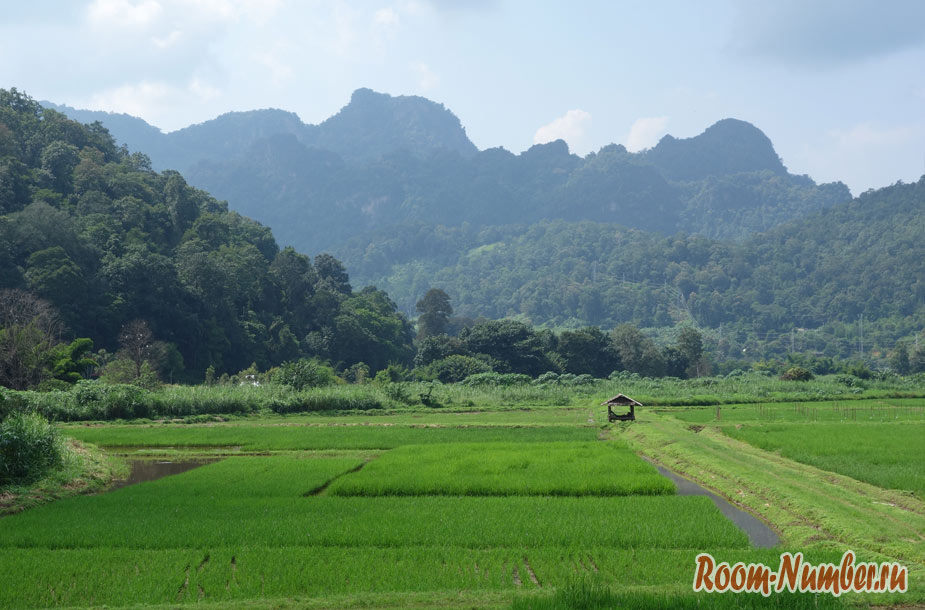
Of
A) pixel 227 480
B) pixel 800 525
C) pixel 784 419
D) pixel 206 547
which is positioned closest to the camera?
pixel 206 547

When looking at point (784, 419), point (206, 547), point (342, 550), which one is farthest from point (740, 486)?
point (784, 419)

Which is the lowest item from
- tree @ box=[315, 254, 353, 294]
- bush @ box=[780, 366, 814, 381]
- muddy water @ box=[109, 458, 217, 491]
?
bush @ box=[780, 366, 814, 381]

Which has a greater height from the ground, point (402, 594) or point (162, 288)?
point (162, 288)

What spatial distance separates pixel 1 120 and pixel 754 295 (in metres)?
116

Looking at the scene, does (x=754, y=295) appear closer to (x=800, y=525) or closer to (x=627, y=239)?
(x=627, y=239)

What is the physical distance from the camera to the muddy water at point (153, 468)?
1758 centimetres

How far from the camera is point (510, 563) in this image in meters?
9.82

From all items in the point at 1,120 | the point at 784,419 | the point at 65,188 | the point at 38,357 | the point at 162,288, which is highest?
the point at 1,120

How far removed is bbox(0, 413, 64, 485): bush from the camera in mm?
15141

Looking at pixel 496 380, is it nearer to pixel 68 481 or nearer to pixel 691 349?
pixel 691 349

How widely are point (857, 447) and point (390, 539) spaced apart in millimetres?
15489

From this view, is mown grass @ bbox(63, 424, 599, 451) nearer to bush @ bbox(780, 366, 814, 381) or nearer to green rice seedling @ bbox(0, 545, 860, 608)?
green rice seedling @ bbox(0, 545, 860, 608)

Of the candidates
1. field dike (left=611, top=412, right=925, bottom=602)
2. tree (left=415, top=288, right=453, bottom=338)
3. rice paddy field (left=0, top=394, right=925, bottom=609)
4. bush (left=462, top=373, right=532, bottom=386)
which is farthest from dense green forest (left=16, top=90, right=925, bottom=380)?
field dike (left=611, top=412, right=925, bottom=602)

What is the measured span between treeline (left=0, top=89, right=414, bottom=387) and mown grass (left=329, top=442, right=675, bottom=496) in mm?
27334
